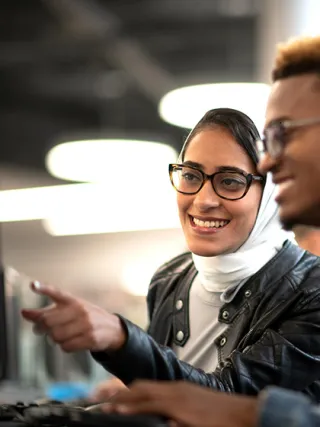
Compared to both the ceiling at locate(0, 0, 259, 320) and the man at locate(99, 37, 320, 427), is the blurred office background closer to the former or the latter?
the ceiling at locate(0, 0, 259, 320)

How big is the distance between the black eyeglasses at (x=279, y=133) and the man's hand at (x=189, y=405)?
0.47m

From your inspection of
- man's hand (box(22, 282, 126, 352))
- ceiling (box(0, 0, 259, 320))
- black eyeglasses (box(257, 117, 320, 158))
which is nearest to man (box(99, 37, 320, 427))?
black eyeglasses (box(257, 117, 320, 158))

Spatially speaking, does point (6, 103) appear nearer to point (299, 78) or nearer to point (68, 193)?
point (68, 193)

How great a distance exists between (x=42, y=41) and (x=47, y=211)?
3.82 m

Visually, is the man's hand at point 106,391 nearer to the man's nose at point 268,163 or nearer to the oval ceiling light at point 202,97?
the man's nose at point 268,163

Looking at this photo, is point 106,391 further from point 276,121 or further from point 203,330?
point 276,121

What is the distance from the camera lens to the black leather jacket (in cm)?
152

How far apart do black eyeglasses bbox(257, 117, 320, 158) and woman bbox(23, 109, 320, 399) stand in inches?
11.9

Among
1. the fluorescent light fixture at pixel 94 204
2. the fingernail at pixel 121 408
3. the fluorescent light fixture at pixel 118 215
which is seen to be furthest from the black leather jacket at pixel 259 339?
the fluorescent light fixture at pixel 118 215

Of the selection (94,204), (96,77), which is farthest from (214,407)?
(94,204)

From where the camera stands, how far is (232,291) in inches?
72.2

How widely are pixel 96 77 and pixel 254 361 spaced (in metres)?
9.77

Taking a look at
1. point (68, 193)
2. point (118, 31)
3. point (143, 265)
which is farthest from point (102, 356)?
point (143, 265)

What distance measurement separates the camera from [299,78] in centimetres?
150
